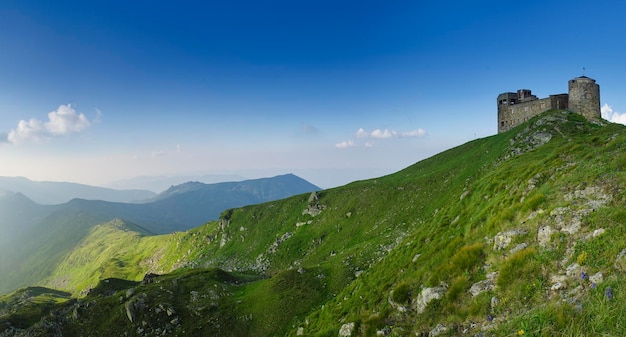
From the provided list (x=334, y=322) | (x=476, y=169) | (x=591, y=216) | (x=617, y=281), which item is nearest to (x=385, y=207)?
(x=476, y=169)

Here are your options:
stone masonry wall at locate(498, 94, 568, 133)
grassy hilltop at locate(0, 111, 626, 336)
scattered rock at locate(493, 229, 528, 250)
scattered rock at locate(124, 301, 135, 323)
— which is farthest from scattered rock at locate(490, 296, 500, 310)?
stone masonry wall at locate(498, 94, 568, 133)

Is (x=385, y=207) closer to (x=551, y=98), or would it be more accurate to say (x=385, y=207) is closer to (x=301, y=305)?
(x=301, y=305)

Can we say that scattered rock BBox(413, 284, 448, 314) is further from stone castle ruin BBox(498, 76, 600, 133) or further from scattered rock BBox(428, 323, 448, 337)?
stone castle ruin BBox(498, 76, 600, 133)

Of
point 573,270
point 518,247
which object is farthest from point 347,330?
point 573,270

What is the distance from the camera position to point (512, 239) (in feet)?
55.2

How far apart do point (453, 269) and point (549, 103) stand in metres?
78.6

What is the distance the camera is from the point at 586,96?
2643 inches

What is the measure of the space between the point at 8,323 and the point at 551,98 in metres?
143

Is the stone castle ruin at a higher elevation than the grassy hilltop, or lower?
higher

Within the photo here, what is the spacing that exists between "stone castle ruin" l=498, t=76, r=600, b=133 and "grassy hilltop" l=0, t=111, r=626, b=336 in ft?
14.3

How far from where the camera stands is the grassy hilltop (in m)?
11.6

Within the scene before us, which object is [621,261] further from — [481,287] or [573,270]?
[481,287]

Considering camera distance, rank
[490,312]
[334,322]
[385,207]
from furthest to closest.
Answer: [385,207] < [334,322] < [490,312]

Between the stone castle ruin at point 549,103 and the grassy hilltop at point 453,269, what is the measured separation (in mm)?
4359
